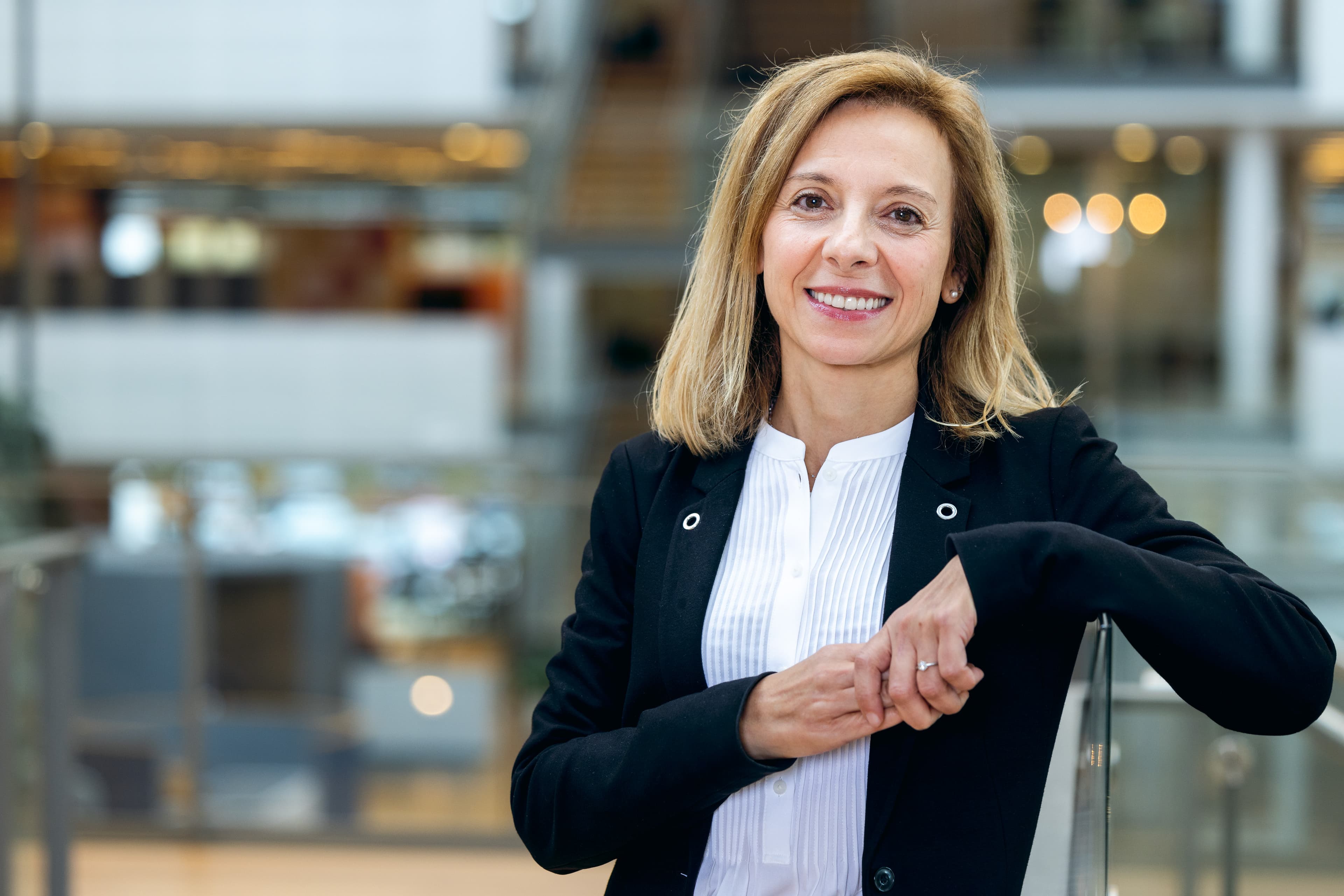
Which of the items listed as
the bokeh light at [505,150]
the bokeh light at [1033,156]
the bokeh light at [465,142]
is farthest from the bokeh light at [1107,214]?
the bokeh light at [465,142]

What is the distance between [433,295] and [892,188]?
13.2 m

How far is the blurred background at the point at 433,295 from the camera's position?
5.12 m

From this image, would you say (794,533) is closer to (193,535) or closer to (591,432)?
(193,535)

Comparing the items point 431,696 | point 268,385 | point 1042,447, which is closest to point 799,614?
point 1042,447

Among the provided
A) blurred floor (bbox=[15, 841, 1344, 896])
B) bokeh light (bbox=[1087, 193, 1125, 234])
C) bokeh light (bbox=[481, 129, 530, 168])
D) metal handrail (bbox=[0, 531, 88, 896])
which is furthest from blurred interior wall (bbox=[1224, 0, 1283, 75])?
metal handrail (bbox=[0, 531, 88, 896])

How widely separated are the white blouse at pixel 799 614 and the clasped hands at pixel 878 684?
0.26 ft

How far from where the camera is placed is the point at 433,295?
14164 millimetres

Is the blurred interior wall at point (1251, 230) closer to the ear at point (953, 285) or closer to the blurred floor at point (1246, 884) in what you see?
the blurred floor at point (1246, 884)

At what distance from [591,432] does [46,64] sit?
6.83 m

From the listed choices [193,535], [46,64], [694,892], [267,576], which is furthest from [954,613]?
[46,64]

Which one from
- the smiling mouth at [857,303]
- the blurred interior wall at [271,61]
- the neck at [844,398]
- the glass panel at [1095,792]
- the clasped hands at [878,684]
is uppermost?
the blurred interior wall at [271,61]

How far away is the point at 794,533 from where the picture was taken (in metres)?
1.42

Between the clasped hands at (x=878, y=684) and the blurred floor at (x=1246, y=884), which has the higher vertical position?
the clasped hands at (x=878, y=684)

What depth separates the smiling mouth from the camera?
138cm
